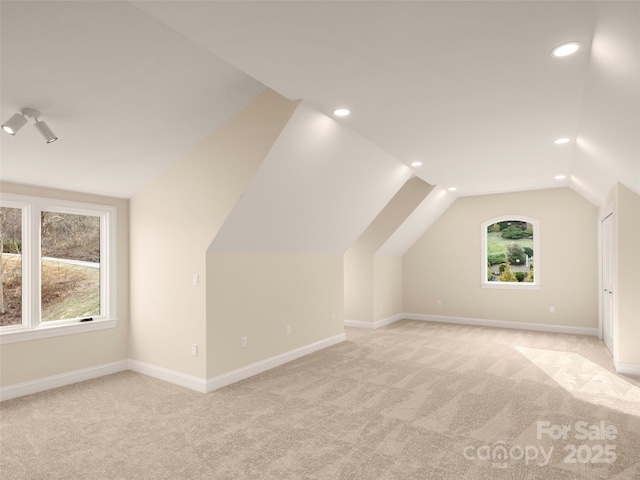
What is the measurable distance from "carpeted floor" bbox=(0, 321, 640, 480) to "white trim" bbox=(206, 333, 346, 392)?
12 centimetres

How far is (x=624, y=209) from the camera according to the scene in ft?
14.6

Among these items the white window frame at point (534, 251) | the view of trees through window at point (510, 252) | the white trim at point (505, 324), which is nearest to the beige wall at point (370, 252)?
the white trim at point (505, 324)

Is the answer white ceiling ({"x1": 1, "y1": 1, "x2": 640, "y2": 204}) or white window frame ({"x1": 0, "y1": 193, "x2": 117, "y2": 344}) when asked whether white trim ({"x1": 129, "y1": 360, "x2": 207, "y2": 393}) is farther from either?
white ceiling ({"x1": 1, "y1": 1, "x2": 640, "y2": 204})

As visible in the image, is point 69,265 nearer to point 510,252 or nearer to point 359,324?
point 359,324

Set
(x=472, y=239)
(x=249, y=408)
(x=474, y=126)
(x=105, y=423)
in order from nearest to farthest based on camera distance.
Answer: (x=105, y=423) → (x=249, y=408) → (x=474, y=126) → (x=472, y=239)

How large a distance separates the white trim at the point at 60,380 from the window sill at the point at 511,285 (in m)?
6.39

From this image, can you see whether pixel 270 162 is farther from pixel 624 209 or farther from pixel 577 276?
pixel 577 276

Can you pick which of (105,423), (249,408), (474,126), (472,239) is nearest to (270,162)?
(474,126)

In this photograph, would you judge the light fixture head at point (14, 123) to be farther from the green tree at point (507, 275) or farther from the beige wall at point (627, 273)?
the green tree at point (507, 275)

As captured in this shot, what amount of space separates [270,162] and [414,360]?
3.23m

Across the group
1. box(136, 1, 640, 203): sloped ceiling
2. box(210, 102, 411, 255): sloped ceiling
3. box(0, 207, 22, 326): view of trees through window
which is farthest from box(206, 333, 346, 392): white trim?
box(136, 1, 640, 203): sloped ceiling

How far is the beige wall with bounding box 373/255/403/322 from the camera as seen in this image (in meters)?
7.30

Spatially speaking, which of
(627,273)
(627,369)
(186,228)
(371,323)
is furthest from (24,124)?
(627,369)

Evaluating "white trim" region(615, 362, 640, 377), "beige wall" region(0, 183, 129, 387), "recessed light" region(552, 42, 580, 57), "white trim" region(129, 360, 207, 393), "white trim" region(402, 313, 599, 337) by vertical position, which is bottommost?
"white trim" region(402, 313, 599, 337)
